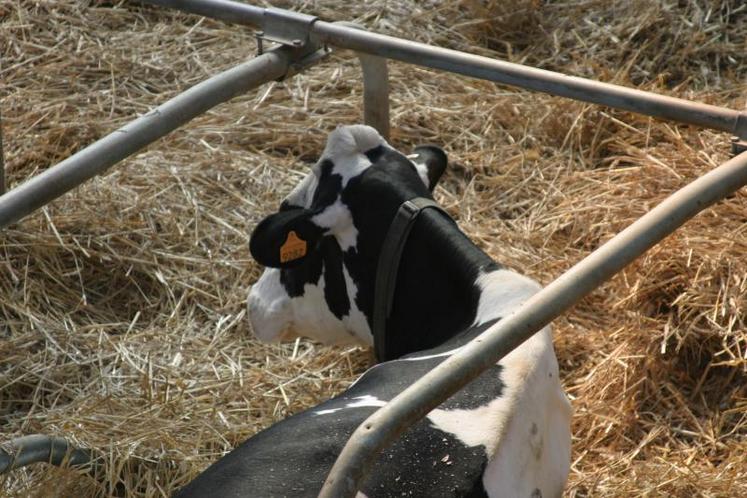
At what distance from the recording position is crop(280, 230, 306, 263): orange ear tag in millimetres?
2928

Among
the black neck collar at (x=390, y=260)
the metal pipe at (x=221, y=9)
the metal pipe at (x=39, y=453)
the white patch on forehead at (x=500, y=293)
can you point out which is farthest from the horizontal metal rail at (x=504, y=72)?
the metal pipe at (x=39, y=453)

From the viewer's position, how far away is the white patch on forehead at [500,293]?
2588mm

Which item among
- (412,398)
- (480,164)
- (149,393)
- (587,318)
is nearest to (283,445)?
(412,398)

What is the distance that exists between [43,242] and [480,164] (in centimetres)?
167

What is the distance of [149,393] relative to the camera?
3527mm

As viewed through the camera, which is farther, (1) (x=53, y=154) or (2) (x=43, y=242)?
(1) (x=53, y=154)

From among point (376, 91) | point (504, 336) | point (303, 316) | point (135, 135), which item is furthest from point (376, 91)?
point (504, 336)

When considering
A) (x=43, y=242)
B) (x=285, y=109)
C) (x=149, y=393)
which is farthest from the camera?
(x=285, y=109)

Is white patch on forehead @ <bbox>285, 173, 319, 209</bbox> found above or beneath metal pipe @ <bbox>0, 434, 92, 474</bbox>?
above

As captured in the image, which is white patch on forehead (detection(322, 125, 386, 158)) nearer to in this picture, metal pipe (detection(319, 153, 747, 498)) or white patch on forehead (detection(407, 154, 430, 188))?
white patch on forehead (detection(407, 154, 430, 188))

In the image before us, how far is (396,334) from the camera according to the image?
2.93 m

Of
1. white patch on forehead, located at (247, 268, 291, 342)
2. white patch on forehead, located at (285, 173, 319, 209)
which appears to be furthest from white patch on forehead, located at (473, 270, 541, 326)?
white patch on forehead, located at (247, 268, 291, 342)

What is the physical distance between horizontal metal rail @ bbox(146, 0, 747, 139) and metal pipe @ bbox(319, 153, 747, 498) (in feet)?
1.46

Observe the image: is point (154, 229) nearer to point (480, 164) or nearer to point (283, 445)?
point (480, 164)
